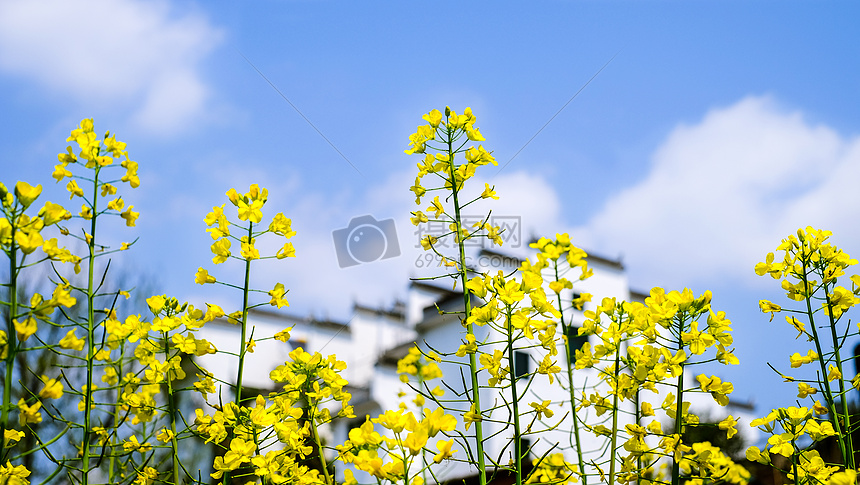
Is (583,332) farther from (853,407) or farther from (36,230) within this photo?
(853,407)

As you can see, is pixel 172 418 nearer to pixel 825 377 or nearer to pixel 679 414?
pixel 679 414

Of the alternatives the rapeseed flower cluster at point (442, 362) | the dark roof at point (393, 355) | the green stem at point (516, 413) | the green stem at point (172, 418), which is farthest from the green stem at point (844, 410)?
the dark roof at point (393, 355)

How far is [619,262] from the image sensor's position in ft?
59.0

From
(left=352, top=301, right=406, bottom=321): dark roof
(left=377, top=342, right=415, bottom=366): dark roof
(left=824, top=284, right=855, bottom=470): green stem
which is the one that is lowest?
(left=824, top=284, right=855, bottom=470): green stem

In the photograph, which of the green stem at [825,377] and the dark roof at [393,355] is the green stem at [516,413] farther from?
the dark roof at [393,355]

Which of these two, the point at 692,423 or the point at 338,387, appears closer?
the point at 692,423

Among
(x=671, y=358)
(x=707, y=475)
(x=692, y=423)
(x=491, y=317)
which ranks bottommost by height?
(x=707, y=475)

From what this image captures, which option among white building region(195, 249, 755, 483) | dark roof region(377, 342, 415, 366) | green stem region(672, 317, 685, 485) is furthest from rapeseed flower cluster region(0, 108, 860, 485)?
dark roof region(377, 342, 415, 366)

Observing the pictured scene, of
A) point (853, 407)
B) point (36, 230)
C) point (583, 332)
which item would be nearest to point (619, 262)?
point (853, 407)

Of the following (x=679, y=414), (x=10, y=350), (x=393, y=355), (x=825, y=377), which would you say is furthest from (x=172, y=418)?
(x=393, y=355)

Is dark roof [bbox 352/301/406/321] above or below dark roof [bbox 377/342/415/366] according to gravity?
above

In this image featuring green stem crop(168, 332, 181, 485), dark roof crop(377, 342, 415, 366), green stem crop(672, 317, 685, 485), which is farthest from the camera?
dark roof crop(377, 342, 415, 366)

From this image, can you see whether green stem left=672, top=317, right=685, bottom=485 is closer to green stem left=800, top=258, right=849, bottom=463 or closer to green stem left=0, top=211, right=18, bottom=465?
green stem left=800, top=258, right=849, bottom=463

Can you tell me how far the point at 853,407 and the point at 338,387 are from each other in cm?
1278
